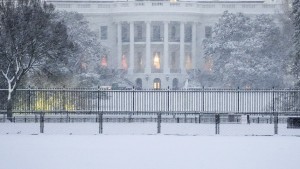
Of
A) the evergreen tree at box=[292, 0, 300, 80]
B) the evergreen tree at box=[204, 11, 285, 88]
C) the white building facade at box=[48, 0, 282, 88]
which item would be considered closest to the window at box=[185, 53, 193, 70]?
the white building facade at box=[48, 0, 282, 88]

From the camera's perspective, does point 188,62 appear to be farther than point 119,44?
Yes

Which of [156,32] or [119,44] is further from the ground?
[156,32]

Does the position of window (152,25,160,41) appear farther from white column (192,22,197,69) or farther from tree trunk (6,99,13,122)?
tree trunk (6,99,13,122)

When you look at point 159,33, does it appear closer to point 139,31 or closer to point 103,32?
point 139,31

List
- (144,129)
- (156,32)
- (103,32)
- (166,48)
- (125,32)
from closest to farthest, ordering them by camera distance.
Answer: (144,129)
(166,48)
(103,32)
(125,32)
(156,32)

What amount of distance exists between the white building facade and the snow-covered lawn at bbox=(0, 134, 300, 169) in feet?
178

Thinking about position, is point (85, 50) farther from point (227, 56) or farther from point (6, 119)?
point (6, 119)

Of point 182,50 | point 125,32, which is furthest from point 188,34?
point 125,32

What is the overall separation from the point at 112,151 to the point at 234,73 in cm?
3844

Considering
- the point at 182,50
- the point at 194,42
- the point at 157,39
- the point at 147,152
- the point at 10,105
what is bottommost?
the point at 147,152

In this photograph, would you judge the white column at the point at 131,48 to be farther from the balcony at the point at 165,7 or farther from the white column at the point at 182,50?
the white column at the point at 182,50

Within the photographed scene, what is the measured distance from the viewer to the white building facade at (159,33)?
77.1m

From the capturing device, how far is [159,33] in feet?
272

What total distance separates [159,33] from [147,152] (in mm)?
66045
